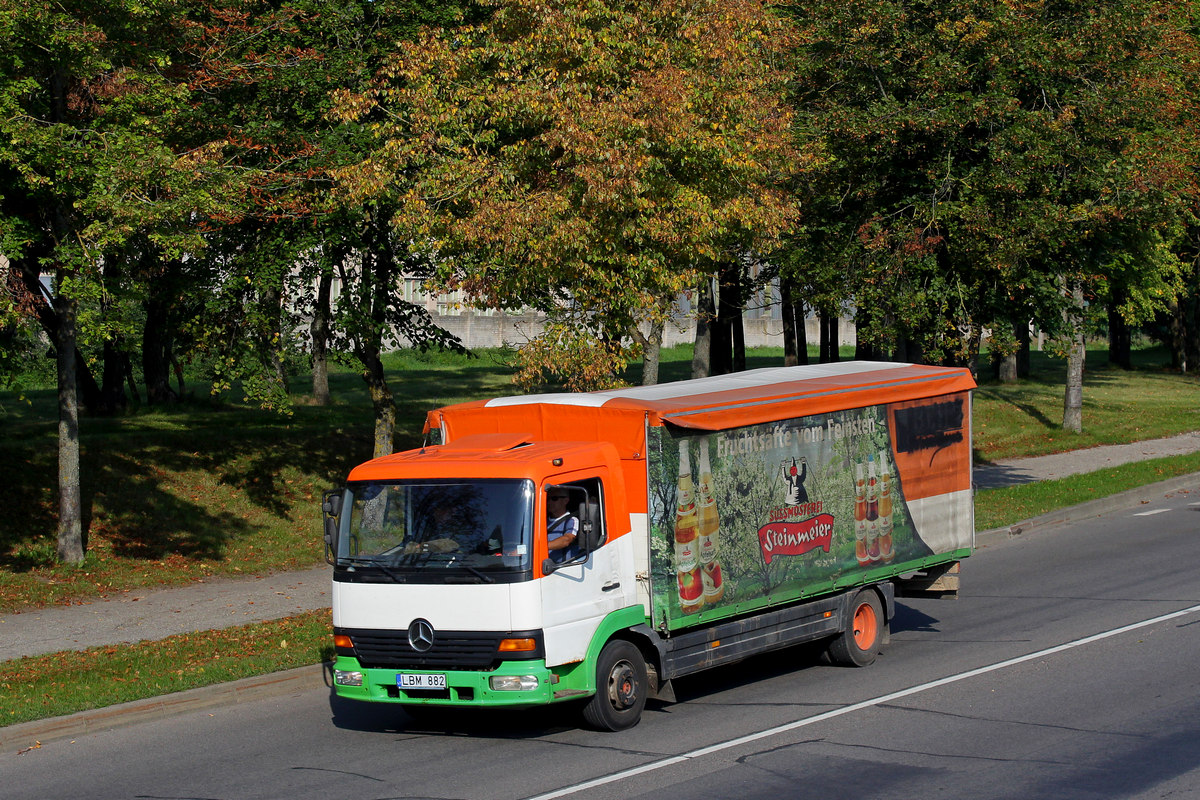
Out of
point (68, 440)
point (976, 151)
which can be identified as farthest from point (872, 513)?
point (68, 440)

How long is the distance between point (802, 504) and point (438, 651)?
3.69 meters

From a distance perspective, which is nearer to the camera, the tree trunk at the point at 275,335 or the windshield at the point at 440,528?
the windshield at the point at 440,528

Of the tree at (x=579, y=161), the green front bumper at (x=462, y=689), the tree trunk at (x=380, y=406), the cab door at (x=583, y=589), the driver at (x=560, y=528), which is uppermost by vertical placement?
the tree at (x=579, y=161)

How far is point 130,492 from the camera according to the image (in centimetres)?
1905

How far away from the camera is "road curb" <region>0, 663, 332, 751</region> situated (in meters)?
9.63

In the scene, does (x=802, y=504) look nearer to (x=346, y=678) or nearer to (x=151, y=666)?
(x=346, y=678)

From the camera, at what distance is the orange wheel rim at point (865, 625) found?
11602 millimetres

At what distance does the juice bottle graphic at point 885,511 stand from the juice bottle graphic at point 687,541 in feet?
8.48

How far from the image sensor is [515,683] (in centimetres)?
874

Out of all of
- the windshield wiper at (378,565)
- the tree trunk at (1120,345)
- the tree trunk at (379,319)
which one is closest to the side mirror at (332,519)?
the windshield wiper at (378,565)

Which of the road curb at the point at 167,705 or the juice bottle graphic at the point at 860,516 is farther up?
the juice bottle graphic at the point at 860,516

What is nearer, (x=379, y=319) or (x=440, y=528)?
(x=440, y=528)

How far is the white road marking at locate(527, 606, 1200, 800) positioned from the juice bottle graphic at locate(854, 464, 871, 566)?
134cm

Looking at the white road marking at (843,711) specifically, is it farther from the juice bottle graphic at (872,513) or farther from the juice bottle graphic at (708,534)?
the juice bottle graphic at (872,513)
